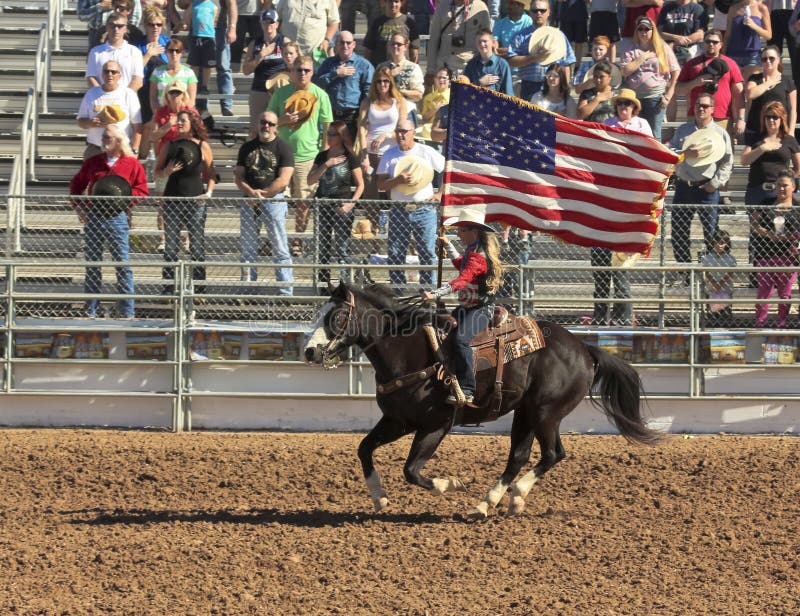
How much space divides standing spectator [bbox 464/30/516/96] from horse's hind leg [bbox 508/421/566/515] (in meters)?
6.50

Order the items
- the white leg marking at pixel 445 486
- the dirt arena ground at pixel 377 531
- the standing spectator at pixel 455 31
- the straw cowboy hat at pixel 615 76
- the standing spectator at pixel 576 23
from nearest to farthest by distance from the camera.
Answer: the dirt arena ground at pixel 377 531 < the white leg marking at pixel 445 486 < the straw cowboy hat at pixel 615 76 < the standing spectator at pixel 455 31 < the standing spectator at pixel 576 23

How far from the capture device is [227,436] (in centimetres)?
1323

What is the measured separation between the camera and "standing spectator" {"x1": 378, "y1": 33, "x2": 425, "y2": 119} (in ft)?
51.4

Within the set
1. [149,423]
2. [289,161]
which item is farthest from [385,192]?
[149,423]

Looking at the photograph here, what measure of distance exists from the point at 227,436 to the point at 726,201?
21.4ft

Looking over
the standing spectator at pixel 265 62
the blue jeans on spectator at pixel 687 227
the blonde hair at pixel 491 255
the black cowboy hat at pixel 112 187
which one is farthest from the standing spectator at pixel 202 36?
the blonde hair at pixel 491 255

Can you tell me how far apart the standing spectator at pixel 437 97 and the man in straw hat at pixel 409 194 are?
59.5 inches

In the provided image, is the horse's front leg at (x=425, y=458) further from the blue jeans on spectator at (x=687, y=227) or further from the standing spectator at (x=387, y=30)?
the standing spectator at (x=387, y=30)

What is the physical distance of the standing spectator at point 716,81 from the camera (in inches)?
624

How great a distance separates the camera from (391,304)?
9641 millimetres

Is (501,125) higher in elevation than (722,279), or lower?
higher

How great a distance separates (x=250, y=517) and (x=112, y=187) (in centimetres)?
497

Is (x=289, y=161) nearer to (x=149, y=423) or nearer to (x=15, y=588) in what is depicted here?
(x=149, y=423)

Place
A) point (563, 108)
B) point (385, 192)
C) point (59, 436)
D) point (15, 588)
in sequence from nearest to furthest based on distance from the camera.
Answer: point (15, 588)
point (59, 436)
point (385, 192)
point (563, 108)
